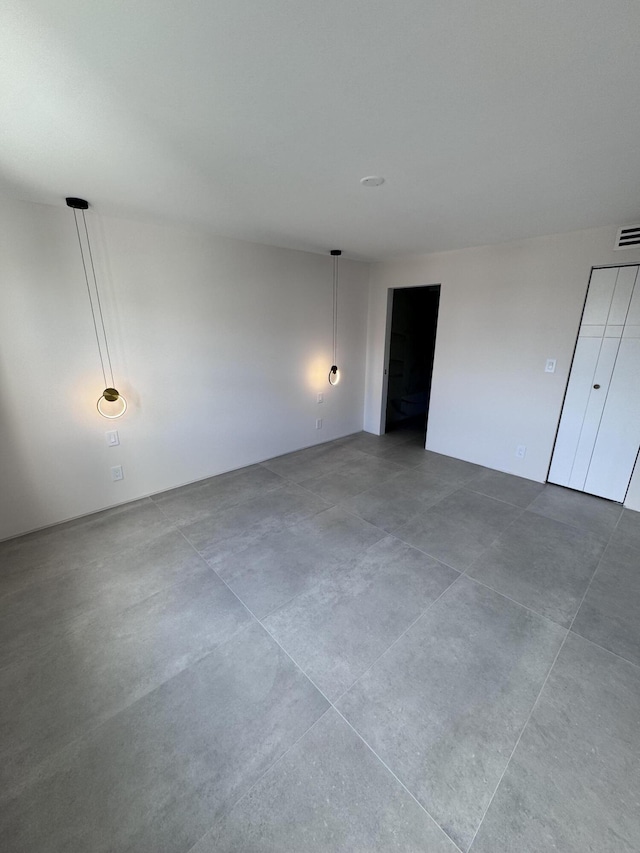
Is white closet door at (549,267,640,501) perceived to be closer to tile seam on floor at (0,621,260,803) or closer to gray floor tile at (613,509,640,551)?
gray floor tile at (613,509,640,551)

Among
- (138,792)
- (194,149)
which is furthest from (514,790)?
(194,149)

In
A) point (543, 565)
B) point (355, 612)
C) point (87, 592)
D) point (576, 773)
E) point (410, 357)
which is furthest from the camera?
point (410, 357)

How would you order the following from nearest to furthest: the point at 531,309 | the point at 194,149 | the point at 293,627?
1. the point at 194,149
2. the point at 293,627
3. the point at 531,309

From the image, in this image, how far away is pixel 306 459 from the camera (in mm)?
4129

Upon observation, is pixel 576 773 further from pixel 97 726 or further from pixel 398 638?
pixel 97 726

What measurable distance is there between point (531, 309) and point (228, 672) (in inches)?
152

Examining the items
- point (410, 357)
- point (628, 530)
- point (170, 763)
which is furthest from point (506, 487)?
point (170, 763)

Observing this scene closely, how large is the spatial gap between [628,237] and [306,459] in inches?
142

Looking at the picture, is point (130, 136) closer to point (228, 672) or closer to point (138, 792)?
point (228, 672)

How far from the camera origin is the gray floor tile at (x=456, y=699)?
1.19 meters

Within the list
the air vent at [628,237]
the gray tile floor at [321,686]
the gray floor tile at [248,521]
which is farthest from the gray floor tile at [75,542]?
the air vent at [628,237]

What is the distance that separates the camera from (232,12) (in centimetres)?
92

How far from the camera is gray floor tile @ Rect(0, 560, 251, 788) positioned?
53.1 inches

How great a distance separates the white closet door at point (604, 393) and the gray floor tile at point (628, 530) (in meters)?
0.21
